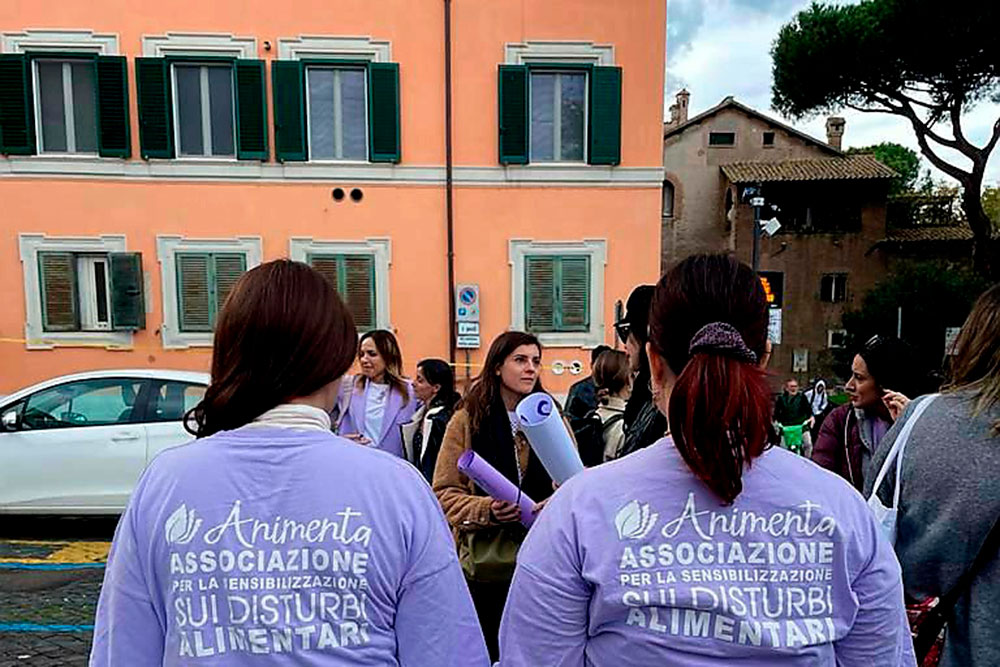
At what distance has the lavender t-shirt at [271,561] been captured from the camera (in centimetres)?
124

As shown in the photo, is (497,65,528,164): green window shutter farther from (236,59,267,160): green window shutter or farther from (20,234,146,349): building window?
(20,234,146,349): building window

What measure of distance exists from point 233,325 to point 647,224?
34.4 ft

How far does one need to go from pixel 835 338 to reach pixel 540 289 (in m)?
16.8

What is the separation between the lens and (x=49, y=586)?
16.4 feet

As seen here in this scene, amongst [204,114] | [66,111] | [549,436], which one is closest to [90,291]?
[66,111]

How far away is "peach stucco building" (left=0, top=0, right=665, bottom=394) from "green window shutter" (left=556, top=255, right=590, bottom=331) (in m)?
0.03

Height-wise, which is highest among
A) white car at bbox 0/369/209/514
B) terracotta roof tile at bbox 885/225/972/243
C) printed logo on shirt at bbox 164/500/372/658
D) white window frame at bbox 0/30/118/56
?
white window frame at bbox 0/30/118/56

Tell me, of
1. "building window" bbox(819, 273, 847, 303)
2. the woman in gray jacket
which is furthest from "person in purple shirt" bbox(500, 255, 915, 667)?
"building window" bbox(819, 273, 847, 303)

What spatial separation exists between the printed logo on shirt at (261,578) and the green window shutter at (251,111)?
10368 mm

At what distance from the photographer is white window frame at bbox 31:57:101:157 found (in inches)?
408

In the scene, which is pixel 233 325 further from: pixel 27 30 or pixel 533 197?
pixel 27 30

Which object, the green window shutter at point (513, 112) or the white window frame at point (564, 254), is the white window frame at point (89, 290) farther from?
the green window shutter at point (513, 112)

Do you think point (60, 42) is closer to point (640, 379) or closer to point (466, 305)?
point (466, 305)

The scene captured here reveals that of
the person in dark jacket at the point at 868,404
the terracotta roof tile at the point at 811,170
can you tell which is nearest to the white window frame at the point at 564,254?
the person in dark jacket at the point at 868,404
